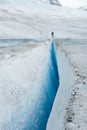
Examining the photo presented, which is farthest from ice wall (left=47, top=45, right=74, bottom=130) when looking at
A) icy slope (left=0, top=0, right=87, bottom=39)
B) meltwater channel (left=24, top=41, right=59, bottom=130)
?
icy slope (left=0, top=0, right=87, bottom=39)

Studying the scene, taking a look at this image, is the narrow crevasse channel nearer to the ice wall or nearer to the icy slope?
the ice wall

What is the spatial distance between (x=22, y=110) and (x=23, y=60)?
7.81m

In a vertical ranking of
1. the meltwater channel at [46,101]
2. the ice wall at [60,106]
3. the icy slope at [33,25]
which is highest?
the ice wall at [60,106]

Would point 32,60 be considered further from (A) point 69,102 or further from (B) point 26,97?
(A) point 69,102

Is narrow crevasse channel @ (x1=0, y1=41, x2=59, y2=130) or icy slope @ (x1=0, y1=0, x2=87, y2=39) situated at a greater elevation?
narrow crevasse channel @ (x1=0, y1=41, x2=59, y2=130)

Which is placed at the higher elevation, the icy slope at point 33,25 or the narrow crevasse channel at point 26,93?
the narrow crevasse channel at point 26,93

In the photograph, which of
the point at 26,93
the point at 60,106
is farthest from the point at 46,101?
the point at 60,106

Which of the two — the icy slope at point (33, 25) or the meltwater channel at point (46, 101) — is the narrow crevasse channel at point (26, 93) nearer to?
the meltwater channel at point (46, 101)

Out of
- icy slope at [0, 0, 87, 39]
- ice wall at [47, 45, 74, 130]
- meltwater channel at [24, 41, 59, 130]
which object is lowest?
icy slope at [0, 0, 87, 39]

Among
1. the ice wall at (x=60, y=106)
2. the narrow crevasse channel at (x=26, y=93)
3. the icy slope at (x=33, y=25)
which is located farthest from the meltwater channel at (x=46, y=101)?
the icy slope at (x=33, y=25)

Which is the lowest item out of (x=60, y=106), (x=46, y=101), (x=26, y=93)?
(x=46, y=101)

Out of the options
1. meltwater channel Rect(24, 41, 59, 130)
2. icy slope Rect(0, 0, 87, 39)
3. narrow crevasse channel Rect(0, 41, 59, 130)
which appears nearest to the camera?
narrow crevasse channel Rect(0, 41, 59, 130)

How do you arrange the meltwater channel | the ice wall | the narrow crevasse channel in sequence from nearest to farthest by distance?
1. the ice wall
2. the narrow crevasse channel
3. the meltwater channel

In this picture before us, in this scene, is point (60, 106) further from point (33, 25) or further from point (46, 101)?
point (33, 25)
